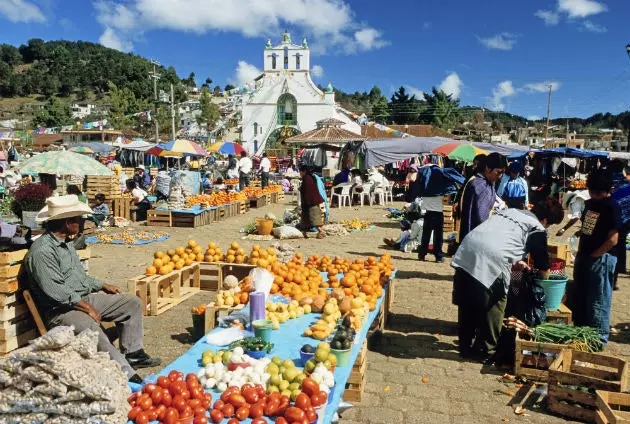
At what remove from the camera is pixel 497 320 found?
494 cm

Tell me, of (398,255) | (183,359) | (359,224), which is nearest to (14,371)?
(183,359)

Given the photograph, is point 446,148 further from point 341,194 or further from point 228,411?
point 228,411

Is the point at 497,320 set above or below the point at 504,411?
above

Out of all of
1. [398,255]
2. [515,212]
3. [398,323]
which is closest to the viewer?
[515,212]

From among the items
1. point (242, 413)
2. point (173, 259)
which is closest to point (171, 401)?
point (242, 413)

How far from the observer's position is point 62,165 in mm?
10133

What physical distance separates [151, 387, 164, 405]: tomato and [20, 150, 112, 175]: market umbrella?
811 cm

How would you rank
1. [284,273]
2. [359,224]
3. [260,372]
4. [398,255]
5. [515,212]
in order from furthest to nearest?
[359,224] < [398,255] < [284,273] < [515,212] < [260,372]

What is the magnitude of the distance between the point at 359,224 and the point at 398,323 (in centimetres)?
760

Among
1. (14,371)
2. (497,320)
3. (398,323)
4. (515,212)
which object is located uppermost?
(515,212)

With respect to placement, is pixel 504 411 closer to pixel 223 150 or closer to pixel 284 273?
pixel 284 273

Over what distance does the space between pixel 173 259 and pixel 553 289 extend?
4.87 m

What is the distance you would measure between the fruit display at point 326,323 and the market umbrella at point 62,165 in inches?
291

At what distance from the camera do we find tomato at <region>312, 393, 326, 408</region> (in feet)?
9.68
